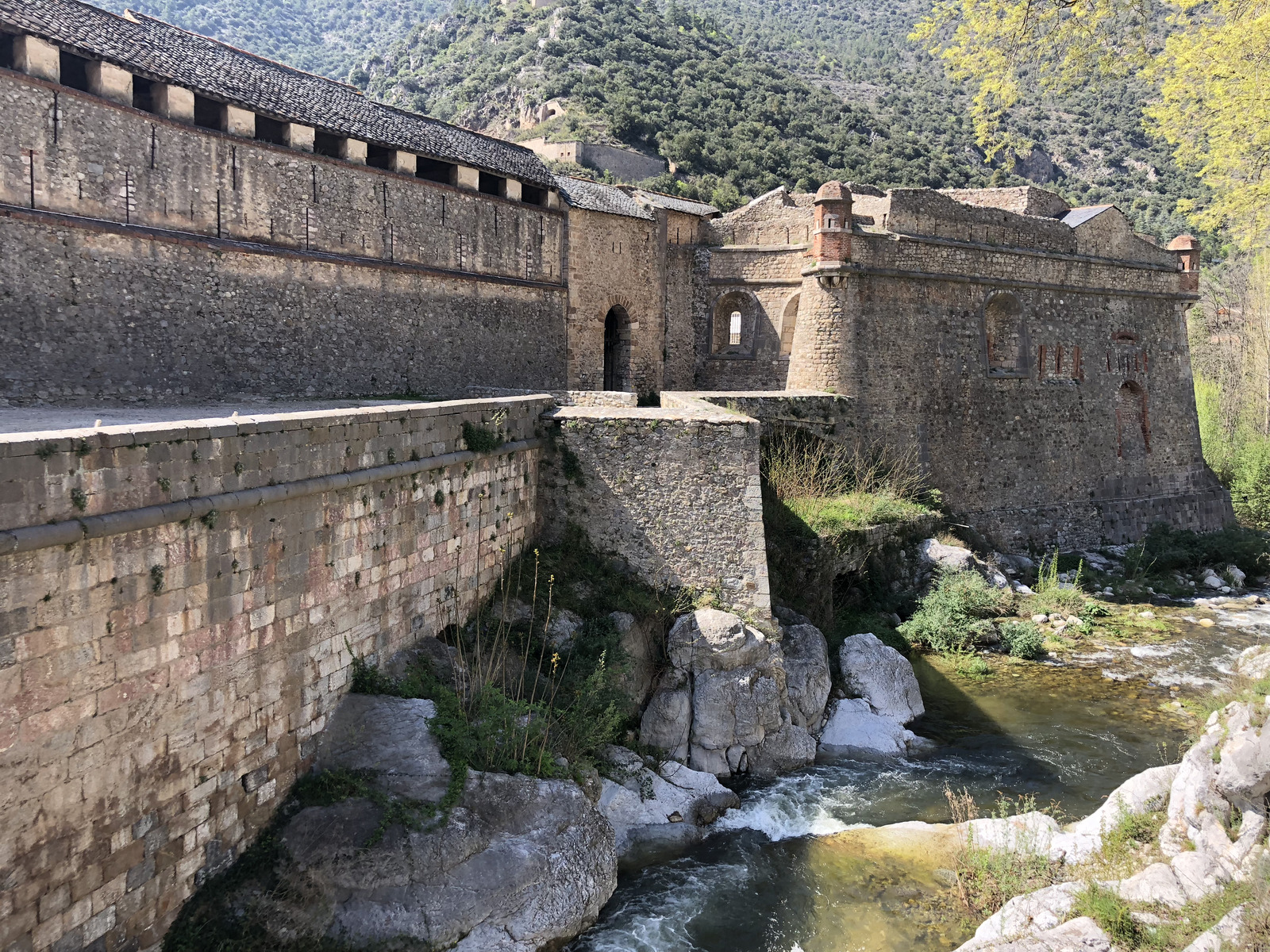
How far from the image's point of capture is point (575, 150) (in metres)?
35.8

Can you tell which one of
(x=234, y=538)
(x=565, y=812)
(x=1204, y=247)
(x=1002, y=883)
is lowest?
(x=1002, y=883)

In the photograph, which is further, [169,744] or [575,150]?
[575,150]

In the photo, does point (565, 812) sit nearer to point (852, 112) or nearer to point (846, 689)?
point (846, 689)

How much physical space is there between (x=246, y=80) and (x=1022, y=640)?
1526 centimetres

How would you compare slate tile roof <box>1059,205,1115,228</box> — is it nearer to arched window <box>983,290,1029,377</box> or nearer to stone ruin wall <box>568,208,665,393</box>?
arched window <box>983,290,1029,377</box>

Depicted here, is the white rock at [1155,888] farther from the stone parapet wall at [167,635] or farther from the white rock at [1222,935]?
the stone parapet wall at [167,635]

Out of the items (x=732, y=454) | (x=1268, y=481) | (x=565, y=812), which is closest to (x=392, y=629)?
(x=565, y=812)

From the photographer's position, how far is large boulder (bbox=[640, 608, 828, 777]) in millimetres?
10812

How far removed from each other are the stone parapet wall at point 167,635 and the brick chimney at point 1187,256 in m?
21.3

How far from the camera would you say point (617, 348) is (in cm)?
2123

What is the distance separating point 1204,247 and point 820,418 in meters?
33.4

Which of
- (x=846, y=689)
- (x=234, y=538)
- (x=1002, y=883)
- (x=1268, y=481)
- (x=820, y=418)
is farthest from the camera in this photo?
(x=1268, y=481)

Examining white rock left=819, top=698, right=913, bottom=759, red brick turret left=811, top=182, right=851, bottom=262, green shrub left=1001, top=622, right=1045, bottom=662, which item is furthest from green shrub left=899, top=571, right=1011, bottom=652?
red brick turret left=811, top=182, right=851, bottom=262

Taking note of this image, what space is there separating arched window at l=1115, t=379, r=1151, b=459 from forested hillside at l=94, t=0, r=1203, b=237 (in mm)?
15900
